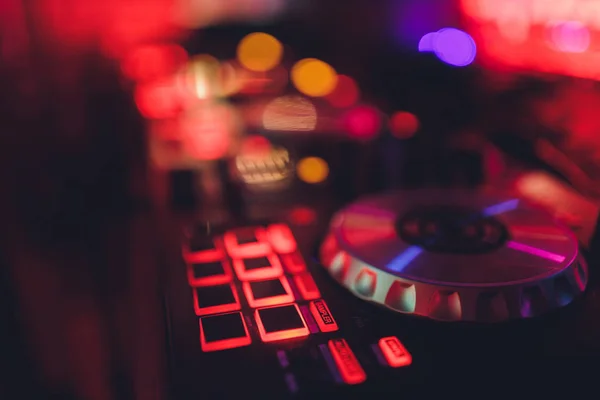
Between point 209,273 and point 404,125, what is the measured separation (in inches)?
15.8

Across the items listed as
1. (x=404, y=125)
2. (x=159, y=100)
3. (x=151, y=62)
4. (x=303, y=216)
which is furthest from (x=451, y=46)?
(x=151, y=62)

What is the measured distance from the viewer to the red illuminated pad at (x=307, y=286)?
44cm

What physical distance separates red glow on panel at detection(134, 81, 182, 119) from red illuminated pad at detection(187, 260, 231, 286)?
2.04 feet

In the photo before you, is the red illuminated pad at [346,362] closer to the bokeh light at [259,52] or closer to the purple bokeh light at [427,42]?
the purple bokeh light at [427,42]

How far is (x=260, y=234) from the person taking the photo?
1.80ft

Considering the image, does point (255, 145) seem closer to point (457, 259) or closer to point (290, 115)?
point (290, 115)

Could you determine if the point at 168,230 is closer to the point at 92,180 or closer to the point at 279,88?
the point at 279,88

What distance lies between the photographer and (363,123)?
0.78 meters

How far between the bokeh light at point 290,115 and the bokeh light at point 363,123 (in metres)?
0.06

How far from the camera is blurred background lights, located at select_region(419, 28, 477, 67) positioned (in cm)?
77

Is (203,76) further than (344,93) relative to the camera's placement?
Yes

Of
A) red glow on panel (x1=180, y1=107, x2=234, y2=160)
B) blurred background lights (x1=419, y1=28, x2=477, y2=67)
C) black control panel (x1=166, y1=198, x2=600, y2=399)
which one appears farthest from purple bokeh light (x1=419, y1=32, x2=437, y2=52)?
black control panel (x1=166, y1=198, x2=600, y2=399)

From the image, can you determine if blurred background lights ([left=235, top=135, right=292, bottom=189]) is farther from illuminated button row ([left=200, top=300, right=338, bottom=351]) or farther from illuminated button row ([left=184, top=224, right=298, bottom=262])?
illuminated button row ([left=200, top=300, right=338, bottom=351])

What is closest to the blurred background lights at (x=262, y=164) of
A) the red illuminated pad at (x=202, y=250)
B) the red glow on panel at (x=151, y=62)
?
the red illuminated pad at (x=202, y=250)
